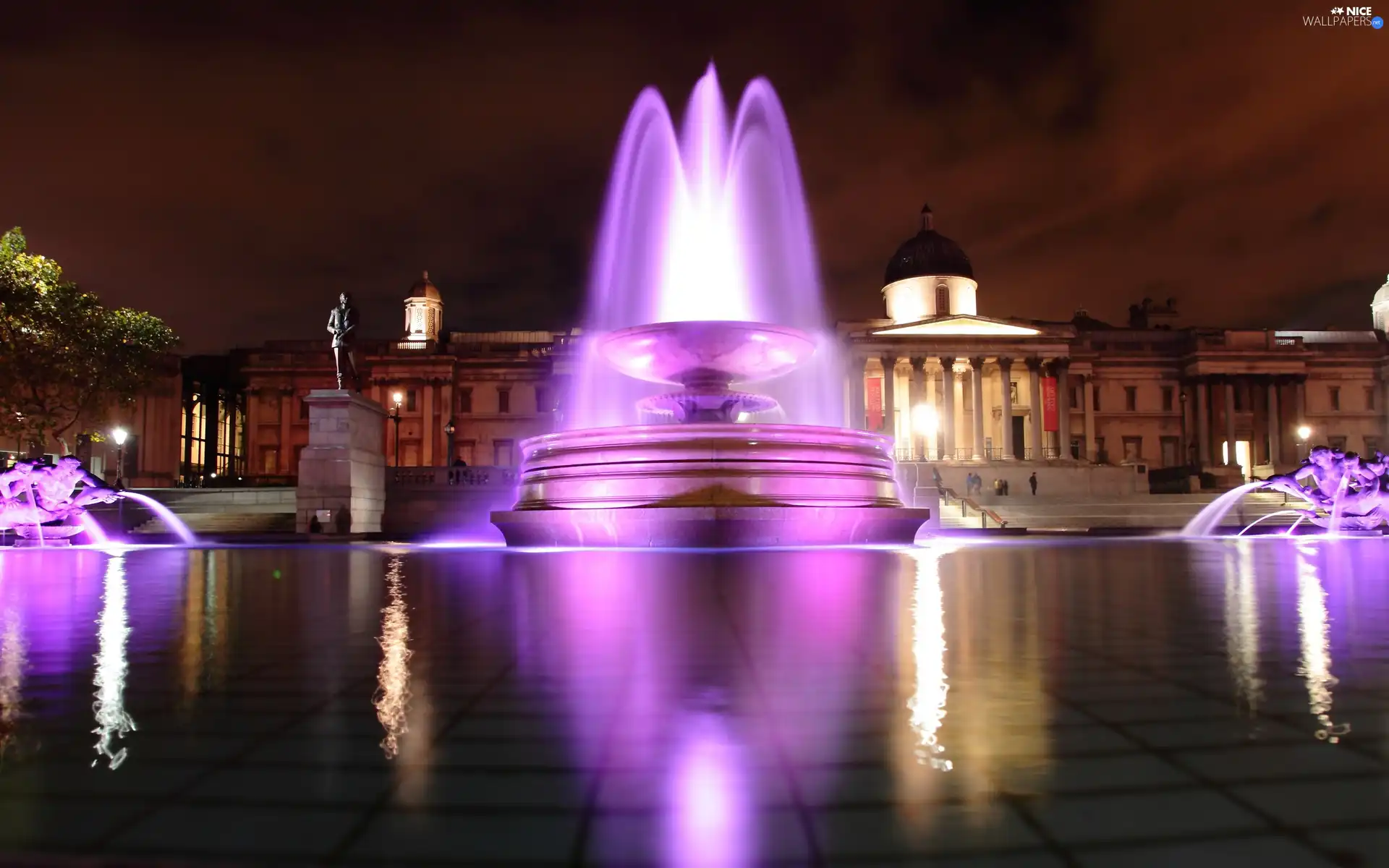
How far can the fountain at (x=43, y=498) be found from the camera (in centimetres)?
1566

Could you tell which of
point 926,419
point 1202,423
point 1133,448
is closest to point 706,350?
point 926,419

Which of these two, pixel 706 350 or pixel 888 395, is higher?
pixel 888 395

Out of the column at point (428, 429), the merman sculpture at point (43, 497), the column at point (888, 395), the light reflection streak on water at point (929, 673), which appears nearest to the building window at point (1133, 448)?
the column at point (888, 395)

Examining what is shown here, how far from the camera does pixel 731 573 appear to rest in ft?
26.7

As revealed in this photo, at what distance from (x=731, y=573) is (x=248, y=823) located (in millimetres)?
6432

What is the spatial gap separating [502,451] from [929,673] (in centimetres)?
6526

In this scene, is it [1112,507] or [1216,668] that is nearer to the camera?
[1216,668]

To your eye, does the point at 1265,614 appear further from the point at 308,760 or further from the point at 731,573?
the point at 308,760

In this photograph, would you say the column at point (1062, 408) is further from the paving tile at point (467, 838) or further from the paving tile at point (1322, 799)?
the paving tile at point (467, 838)

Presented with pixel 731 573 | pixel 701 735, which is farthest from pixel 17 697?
pixel 731 573

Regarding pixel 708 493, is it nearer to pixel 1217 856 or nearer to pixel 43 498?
pixel 1217 856

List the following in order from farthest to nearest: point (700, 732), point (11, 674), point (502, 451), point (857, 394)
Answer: point (502, 451)
point (857, 394)
point (11, 674)
point (700, 732)

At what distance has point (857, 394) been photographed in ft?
185

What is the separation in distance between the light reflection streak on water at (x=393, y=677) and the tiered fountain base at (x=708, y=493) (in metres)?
7.15
